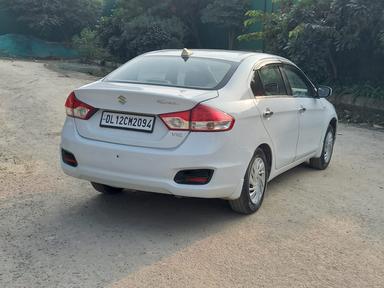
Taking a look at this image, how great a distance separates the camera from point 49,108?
10.9m

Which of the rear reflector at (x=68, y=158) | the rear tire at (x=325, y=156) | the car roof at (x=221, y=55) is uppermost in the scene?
the car roof at (x=221, y=55)

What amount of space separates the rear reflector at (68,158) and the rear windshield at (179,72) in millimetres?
862

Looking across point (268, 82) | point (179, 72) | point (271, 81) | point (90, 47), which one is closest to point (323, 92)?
point (271, 81)

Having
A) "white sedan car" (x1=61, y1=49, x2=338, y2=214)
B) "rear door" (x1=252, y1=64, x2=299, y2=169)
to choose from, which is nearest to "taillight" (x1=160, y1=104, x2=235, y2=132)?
"white sedan car" (x1=61, y1=49, x2=338, y2=214)

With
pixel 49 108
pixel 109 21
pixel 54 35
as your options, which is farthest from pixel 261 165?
pixel 54 35

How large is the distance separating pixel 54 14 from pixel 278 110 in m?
24.1

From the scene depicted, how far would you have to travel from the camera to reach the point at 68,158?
4.86 metres

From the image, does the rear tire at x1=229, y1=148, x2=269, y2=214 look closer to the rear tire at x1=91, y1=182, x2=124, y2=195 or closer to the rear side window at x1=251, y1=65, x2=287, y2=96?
the rear side window at x1=251, y1=65, x2=287, y2=96

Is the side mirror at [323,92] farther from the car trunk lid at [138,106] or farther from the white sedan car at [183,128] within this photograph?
the car trunk lid at [138,106]

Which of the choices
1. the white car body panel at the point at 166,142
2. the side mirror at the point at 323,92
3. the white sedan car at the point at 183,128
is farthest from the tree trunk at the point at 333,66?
the white car body panel at the point at 166,142

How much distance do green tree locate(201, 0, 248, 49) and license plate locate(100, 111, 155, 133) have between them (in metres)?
15.2

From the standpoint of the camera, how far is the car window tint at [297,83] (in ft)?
20.1

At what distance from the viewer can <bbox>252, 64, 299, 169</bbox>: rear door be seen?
5.20 meters

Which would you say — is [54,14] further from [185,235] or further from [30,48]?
[185,235]
